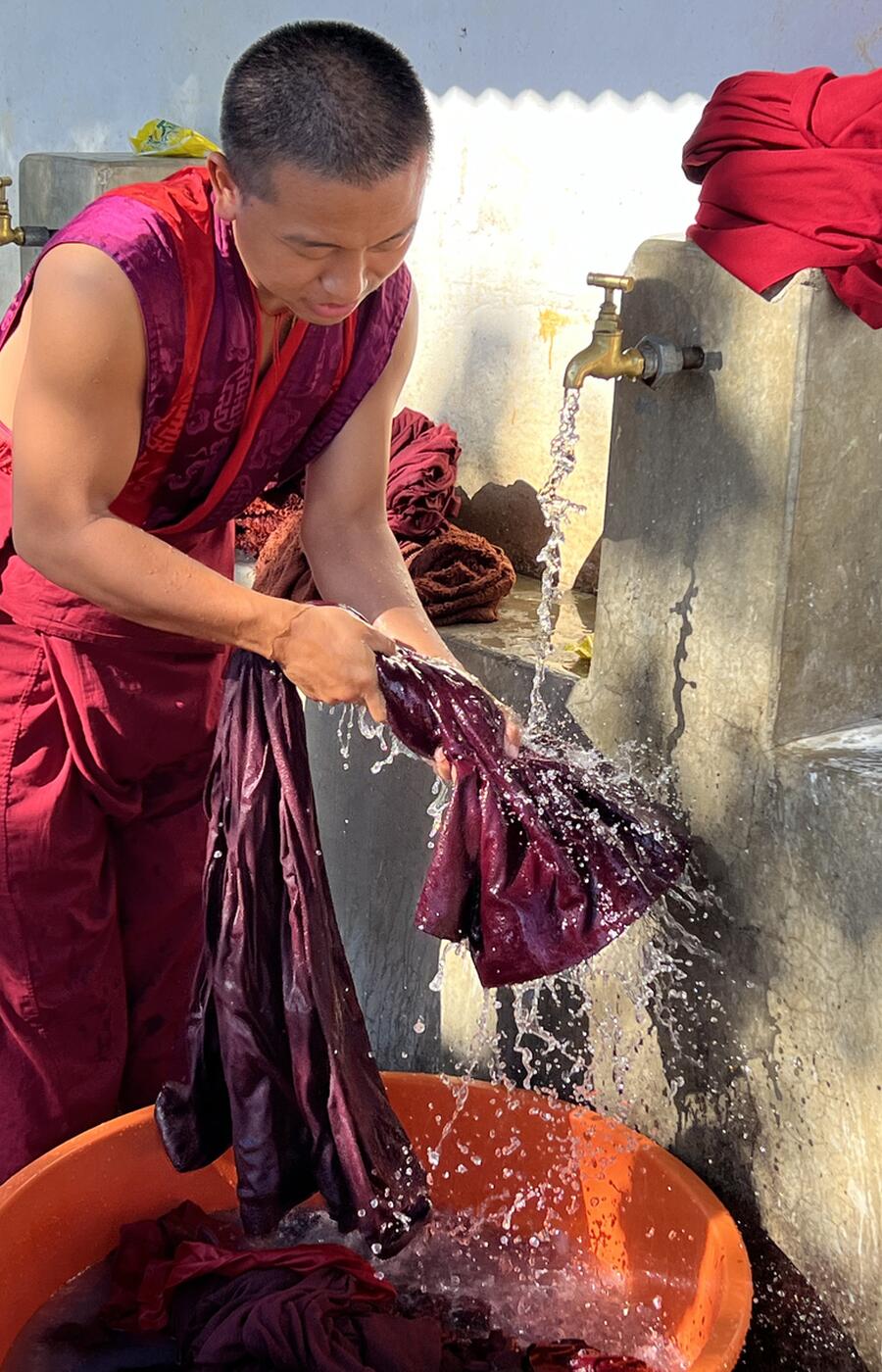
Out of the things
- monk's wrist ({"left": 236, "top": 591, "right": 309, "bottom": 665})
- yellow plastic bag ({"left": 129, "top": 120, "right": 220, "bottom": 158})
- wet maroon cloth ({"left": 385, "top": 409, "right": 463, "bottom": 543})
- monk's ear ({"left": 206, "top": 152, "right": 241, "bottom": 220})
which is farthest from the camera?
yellow plastic bag ({"left": 129, "top": 120, "right": 220, "bottom": 158})

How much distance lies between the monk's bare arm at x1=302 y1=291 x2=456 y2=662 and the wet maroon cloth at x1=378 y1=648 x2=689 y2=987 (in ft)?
0.70

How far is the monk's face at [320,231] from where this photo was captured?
→ 6.17ft

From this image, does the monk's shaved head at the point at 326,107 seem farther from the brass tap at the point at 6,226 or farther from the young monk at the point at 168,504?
the brass tap at the point at 6,226

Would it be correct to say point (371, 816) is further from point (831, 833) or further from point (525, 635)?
point (831, 833)

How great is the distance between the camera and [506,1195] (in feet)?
8.87

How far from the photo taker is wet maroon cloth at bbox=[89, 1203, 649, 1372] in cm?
213

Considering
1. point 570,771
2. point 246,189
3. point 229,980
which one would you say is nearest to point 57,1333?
point 229,980

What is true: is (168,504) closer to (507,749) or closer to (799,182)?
(507,749)

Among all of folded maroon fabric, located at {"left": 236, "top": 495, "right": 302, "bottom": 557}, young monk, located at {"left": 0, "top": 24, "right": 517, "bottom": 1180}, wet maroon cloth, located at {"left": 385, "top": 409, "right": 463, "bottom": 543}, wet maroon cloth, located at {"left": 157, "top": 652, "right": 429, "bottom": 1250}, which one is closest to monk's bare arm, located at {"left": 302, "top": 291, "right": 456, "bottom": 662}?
young monk, located at {"left": 0, "top": 24, "right": 517, "bottom": 1180}

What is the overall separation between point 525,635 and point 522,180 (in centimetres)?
114

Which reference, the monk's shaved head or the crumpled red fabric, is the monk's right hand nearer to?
the monk's shaved head

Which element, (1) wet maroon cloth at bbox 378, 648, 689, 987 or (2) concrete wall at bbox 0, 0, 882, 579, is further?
(2) concrete wall at bbox 0, 0, 882, 579

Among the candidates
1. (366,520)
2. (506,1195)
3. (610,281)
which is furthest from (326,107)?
(506,1195)

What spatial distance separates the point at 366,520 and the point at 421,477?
0.81m
